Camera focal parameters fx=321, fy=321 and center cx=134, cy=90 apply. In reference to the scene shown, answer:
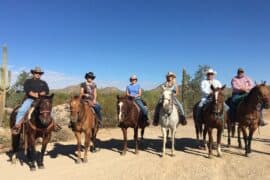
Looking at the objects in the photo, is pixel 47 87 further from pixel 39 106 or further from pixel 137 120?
pixel 137 120

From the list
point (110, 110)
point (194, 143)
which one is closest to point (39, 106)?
point (194, 143)

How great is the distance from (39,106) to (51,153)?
3.07 metres

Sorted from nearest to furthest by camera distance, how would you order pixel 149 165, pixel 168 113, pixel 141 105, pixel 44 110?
pixel 44 110 → pixel 149 165 → pixel 168 113 → pixel 141 105

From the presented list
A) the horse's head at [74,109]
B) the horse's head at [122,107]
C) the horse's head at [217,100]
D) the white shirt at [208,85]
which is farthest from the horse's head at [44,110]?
the white shirt at [208,85]

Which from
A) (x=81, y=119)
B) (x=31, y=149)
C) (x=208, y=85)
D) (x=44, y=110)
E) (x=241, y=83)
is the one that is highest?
(x=241, y=83)

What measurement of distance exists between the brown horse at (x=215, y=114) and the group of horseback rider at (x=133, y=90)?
1.81ft

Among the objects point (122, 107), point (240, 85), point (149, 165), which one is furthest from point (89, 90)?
point (240, 85)

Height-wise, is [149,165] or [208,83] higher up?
[208,83]

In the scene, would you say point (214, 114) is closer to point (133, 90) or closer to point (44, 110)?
point (133, 90)

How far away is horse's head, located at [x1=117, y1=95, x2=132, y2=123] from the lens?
10180 mm

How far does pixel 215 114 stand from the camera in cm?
970

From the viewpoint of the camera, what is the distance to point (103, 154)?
A: 1091cm

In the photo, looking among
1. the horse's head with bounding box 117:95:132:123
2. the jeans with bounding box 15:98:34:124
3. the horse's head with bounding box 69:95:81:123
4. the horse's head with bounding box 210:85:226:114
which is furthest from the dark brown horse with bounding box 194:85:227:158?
the jeans with bounding box 15:98:34:124

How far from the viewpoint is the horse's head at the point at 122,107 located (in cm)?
1018
